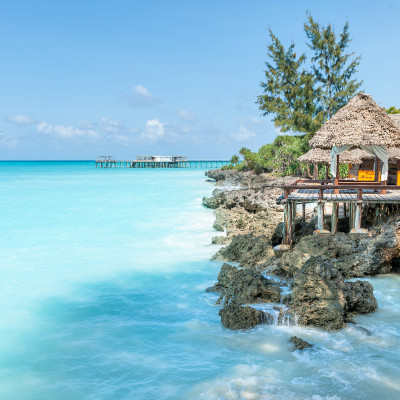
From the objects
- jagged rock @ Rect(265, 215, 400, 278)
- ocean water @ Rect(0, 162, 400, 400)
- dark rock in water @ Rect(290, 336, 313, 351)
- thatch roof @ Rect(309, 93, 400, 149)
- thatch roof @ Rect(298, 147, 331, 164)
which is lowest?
ocean water @ Rect(0, 162, 400, 400)

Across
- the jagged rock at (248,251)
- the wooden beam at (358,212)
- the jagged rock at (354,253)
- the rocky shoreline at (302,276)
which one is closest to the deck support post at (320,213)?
the rocky shoreline at (302,276)

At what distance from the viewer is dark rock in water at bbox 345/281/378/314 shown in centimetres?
732

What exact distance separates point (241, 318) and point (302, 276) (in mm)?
1263

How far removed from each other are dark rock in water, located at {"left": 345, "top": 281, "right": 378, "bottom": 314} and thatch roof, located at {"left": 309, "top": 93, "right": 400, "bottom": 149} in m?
5.19

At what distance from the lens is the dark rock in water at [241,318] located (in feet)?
22.7

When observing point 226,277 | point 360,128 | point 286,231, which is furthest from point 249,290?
point 360,128

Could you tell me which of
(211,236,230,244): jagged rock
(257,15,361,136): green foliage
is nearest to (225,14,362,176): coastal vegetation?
(257,15,361,136): green foliage

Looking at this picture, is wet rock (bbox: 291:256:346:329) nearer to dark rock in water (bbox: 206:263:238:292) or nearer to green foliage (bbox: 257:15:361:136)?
dark rock in water (bbox: 206:263:238:292)

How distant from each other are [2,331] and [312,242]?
664 cm

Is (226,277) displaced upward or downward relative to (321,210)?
downward

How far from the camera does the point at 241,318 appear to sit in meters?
6.98

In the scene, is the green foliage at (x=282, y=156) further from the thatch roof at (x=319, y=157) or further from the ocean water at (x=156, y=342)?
the ocean water at (x=156, y=342)

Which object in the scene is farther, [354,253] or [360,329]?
[354,253]

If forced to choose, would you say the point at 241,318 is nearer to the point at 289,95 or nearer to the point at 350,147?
the point at 350,147
